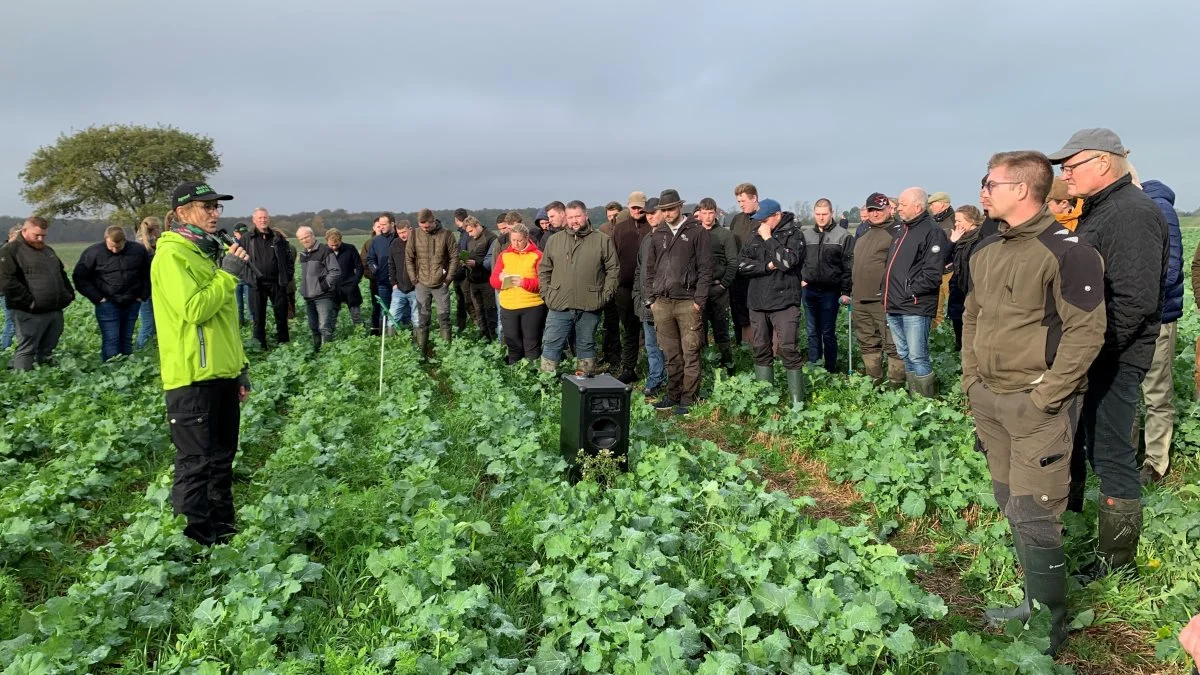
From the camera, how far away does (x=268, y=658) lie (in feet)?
10.0

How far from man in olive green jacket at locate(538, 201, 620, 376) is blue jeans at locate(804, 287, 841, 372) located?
8.45 feet

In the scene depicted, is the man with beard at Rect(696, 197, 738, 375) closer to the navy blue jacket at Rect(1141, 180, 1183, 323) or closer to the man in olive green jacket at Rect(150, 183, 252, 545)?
the navy blue jacket at Rect(1141, 180, 1183, 323)

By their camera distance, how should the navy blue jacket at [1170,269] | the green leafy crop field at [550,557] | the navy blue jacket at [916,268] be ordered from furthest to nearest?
1. the navy blue jacket at [916,268]
2. the navy blue jacket at [1170,269]
3. the green leafy crop field at [550,557]

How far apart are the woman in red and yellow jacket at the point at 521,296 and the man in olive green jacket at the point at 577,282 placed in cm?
38

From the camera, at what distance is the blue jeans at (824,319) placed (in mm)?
8805

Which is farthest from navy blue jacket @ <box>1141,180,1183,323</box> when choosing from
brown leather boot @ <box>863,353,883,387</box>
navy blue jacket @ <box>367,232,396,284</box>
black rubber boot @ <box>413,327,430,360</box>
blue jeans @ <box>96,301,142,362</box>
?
blue jeans @ <box>96,301,142,362</box>

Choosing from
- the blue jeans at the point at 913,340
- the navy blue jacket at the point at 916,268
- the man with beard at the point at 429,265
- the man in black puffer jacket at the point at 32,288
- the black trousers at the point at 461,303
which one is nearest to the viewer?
the navy blue jacket at the point at 916,268

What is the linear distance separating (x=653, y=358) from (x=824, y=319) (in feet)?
7.56

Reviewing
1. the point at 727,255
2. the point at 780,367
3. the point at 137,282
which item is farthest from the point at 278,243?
the point at 780,367

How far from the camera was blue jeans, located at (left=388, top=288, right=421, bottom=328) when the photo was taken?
11773 millimetres

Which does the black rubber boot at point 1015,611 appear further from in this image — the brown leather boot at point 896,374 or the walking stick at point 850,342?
the walking stick at point 850,342

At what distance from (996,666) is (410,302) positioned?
10706mm

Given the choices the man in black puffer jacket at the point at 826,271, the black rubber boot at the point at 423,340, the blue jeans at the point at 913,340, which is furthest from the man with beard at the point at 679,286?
the black rubber boot at the point at 423,340

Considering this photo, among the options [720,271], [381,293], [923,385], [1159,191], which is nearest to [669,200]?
[720,271]
